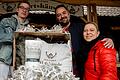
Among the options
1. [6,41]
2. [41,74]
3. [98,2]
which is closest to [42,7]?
[98,2]

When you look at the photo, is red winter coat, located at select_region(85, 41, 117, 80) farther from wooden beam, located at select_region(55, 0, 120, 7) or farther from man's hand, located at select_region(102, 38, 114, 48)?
wooden beam, located at select_region(55, 0, 120, 7)

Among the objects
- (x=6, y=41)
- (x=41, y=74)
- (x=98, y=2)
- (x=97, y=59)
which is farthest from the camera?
(x=98, y=2)

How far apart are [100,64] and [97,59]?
66mm

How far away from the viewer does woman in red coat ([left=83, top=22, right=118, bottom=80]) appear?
3902 mm

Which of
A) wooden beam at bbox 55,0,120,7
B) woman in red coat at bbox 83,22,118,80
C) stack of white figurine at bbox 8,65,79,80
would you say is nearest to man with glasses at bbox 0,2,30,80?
stack of white figurine at bbox 8,65,79,80

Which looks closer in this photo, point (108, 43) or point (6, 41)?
point (108, 43)

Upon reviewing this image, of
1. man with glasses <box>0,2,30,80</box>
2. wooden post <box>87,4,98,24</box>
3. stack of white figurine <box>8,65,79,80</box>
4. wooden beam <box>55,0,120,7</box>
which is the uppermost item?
wooden beam <box>55,0,120,7</box>

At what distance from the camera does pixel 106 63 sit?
391 centimetres

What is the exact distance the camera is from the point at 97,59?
13.1 feet

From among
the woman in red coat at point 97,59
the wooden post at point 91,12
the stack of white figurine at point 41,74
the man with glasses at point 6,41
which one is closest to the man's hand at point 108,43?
the woman in red coat at point 97,59

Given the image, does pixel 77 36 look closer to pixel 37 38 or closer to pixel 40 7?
pixel 37 38

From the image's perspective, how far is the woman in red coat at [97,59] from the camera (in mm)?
3902

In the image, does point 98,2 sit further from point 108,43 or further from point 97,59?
point 97,59

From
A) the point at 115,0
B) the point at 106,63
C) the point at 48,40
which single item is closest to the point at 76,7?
the point at 115,0
